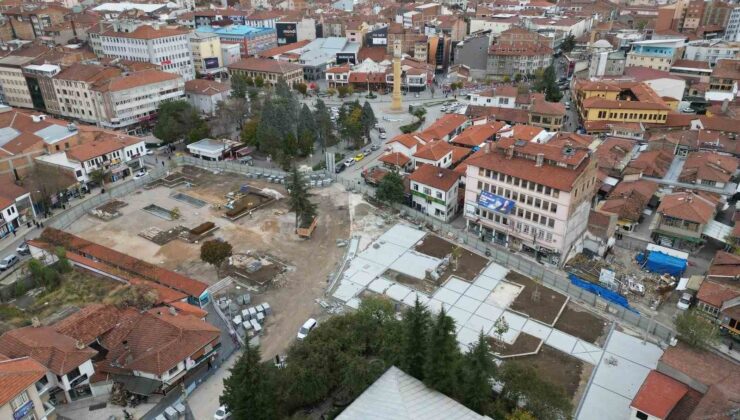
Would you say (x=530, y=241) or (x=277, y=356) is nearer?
(x=277, y=356)

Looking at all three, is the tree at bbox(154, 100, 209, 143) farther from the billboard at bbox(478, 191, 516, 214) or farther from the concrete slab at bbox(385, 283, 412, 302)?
the billboard at bbox(478, 191, 516, 214)

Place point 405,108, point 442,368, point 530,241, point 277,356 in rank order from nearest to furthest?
point 442,368
point 277,356
point 530,241
point 405,108

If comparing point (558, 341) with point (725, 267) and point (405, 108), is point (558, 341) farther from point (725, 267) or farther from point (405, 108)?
point (405, 108)

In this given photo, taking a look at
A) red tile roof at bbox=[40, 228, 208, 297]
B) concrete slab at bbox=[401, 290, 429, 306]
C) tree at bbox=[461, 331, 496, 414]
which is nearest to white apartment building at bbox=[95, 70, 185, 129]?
red tile roof at bbox=[40, 228, 208, 297]

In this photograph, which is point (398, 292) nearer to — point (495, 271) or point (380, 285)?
point (380, 285)

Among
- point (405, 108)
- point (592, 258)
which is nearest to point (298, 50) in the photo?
point (405, 108)
